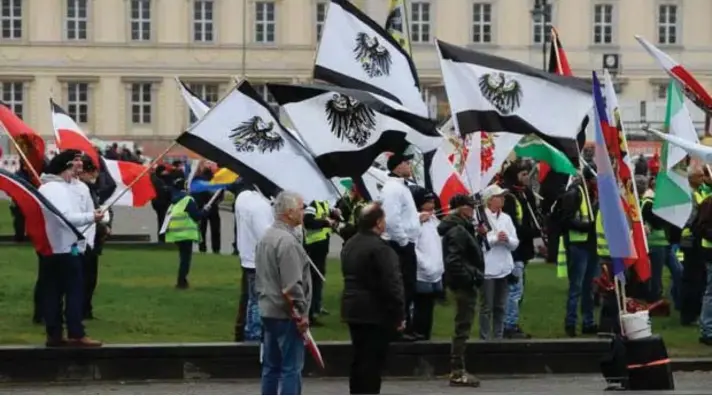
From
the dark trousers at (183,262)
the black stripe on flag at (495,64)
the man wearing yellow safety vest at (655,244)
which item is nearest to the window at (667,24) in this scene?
the dark trousers at (183,262)

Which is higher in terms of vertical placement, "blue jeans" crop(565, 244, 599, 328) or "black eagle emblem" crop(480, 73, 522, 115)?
"black eagle emblem" crop(480, 73, 522, 115)

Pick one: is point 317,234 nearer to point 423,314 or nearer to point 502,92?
point 423,314

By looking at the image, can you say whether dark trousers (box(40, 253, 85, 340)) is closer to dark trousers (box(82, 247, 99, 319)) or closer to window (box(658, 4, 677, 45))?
dark trousers (box(82, 247, 99, 319))

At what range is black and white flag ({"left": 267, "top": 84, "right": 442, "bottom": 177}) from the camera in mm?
15438

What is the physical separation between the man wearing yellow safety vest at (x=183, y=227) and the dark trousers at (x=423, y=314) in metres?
4.85

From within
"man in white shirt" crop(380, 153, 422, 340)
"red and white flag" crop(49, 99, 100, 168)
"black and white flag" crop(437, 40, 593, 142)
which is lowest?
"man in white shirt" crop(380, 153, 422, 340)

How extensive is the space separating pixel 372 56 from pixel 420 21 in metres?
54.2

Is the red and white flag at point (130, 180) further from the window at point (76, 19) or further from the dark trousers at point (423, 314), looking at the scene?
the window at point (76, 19)

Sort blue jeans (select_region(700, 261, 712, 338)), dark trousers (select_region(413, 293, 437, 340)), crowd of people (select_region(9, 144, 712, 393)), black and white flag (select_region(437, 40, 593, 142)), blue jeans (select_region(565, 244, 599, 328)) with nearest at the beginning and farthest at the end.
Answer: crowd of people (select_region(9, 144, 712, 393)) < dark trousers (select_region(413, 293, 437, 340)) < black and white flag (select_region(437, 40, 593, 142)) < blue jeans (select_region(700, 261, 712, 338)) < blue jeans (select_region(565, 244, 599, 328))

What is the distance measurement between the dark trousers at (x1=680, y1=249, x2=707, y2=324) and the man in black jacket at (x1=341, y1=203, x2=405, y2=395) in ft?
19.8

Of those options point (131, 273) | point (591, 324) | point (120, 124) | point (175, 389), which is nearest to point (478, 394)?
point (175, 389)

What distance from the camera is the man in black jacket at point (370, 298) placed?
40.8 ft

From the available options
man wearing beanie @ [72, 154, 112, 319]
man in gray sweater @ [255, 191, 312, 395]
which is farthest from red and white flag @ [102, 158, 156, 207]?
man in gray sweater @ [255, 191, 312, 395]

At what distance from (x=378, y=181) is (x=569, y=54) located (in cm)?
5356
